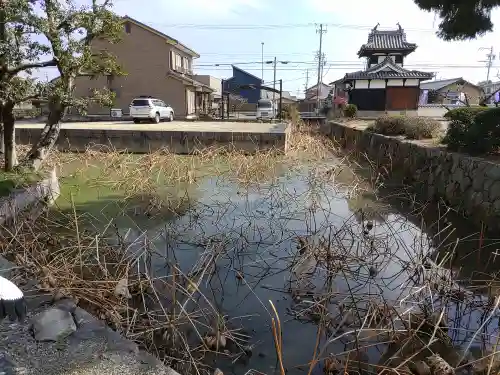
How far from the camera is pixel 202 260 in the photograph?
5.00 metres

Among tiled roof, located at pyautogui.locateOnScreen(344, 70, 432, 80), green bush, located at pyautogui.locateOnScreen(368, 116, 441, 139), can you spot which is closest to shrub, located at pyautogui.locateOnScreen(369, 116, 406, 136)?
green bush, located at pyautogui.locateOnScreen(368, 116, 441, 139)

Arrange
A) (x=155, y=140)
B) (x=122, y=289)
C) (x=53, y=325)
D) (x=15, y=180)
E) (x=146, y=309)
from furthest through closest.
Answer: (x=155, y=140) → (x=15, y=180) → (x=122, y=289) → (x=146, y=309) → (x=53, y=325)

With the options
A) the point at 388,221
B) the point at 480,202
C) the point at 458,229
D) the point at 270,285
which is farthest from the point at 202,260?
the point at 480,202

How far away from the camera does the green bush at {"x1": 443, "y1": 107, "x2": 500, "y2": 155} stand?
7.99 m

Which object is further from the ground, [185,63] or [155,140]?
[185,63]

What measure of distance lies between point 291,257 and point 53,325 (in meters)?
3.60

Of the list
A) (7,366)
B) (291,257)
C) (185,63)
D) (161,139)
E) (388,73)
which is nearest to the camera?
(7,366)

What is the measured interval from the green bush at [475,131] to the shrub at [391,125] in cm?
468

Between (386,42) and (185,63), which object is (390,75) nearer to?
(386,42)

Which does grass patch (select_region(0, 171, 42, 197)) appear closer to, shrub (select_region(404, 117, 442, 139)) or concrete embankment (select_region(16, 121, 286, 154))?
concrete embankment (select_region(16, 121, 286, 154))

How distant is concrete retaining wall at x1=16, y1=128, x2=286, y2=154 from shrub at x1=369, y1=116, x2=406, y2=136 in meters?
3.89

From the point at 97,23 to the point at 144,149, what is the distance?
9.11 metres

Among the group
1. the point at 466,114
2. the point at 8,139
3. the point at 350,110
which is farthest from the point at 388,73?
the point at 8,139

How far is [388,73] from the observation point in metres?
28.0
